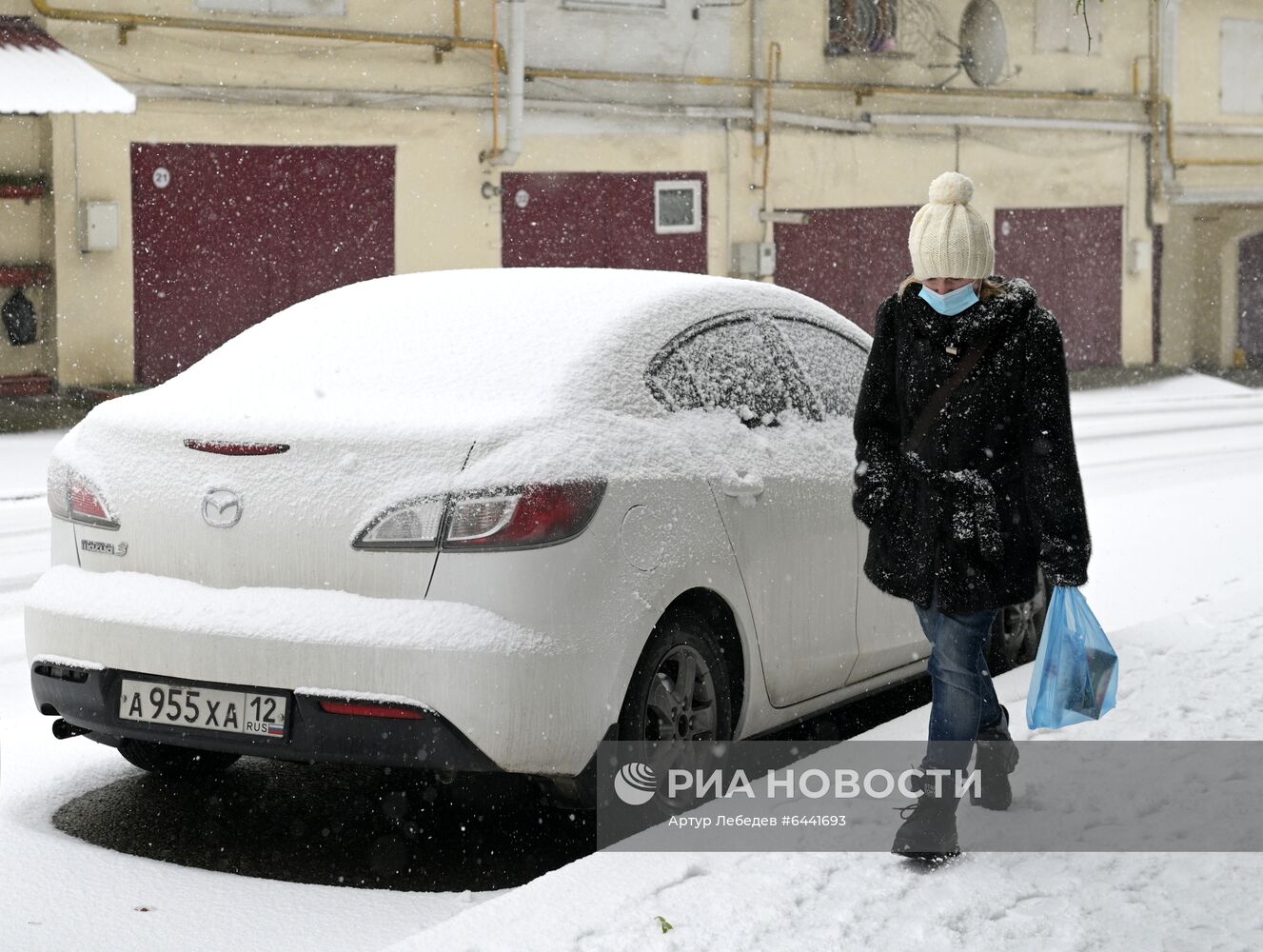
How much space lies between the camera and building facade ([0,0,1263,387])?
58.5ft

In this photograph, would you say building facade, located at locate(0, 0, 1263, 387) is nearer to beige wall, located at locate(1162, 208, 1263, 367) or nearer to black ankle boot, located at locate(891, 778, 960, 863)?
beige wall, located at locate(1162, 208, 1263, 367)

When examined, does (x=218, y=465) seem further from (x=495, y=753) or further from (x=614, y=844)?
(x=614, y=844)

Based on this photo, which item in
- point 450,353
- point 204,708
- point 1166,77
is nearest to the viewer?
point 204,708

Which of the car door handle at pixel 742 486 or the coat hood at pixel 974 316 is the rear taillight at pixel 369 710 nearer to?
the car door handle at pixel 742 486

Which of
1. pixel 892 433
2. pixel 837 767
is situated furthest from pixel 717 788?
pixel 892 433

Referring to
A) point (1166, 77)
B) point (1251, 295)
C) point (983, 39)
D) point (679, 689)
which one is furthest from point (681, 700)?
point (1251, 295)

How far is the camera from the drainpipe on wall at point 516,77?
2005 cm

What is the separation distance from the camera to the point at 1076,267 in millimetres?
27844

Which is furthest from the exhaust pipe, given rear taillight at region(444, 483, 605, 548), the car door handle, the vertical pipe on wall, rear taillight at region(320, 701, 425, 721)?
the vertical pipe on wall

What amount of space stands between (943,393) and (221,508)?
180 cm

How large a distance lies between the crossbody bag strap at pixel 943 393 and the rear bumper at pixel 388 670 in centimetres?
94

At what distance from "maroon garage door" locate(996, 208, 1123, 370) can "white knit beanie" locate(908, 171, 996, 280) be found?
22874 mm

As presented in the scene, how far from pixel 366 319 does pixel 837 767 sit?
6.13ft

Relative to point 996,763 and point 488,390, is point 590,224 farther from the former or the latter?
point 996,763
